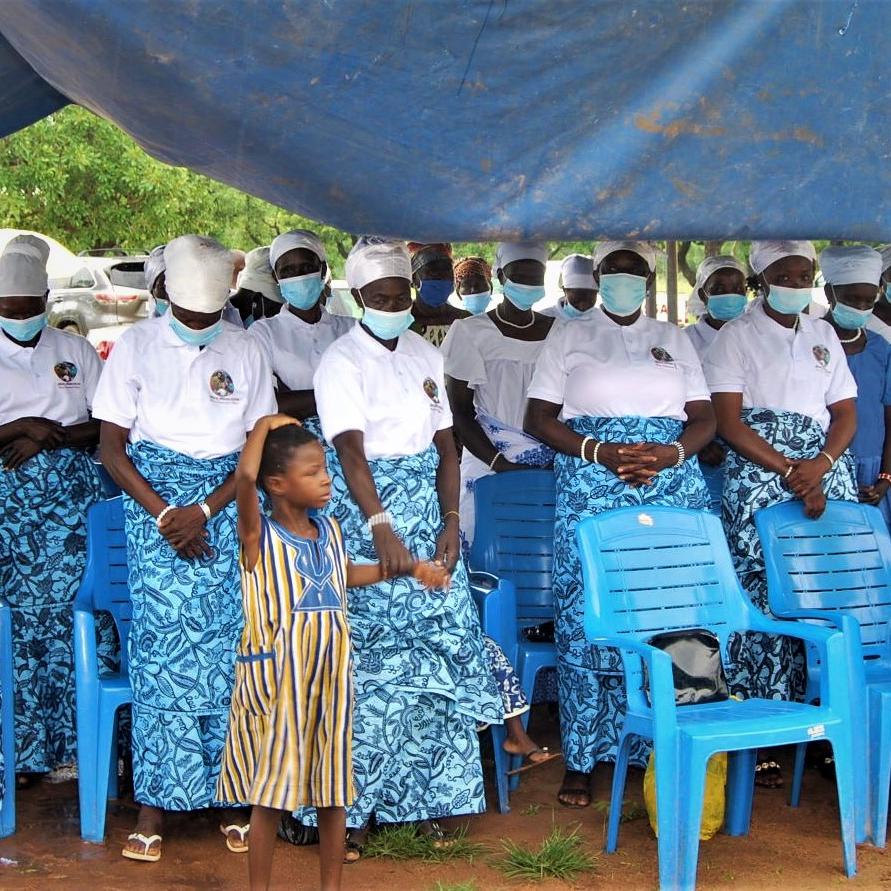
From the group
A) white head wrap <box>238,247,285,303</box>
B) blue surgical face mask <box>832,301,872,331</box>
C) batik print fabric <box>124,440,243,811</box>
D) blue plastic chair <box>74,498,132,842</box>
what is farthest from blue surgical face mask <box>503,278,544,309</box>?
blue plastic chair <box>74,498,132,842</box>

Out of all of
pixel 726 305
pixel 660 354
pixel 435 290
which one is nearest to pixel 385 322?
pixel 660 354

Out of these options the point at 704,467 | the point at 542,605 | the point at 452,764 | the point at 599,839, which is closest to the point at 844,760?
the point at 599,839

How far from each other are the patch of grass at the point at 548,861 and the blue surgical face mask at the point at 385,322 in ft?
5.61

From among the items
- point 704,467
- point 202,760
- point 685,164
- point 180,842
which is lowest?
point 180,842

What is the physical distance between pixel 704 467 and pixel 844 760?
6.56 feet

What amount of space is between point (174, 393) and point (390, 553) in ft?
2.95

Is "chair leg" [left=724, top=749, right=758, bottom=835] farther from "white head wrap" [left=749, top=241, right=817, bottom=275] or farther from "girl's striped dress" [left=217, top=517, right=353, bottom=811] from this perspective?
"white head wrap" [left=749, top=241, right=817, bottom=275]

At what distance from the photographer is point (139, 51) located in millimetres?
3117

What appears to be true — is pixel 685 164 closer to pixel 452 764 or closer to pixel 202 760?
pixel 452 764

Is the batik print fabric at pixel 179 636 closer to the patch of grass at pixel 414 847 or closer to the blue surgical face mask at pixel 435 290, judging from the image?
the patch of grass at pixel 414 847

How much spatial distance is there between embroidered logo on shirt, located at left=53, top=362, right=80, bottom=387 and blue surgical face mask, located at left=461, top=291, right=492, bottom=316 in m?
2.53

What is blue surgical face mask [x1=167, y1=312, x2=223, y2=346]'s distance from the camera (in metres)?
4.32

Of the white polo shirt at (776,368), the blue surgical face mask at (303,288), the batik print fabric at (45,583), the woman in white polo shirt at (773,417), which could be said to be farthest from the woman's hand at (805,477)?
the batik print fabric at (45,583)

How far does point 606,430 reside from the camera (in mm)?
4742
